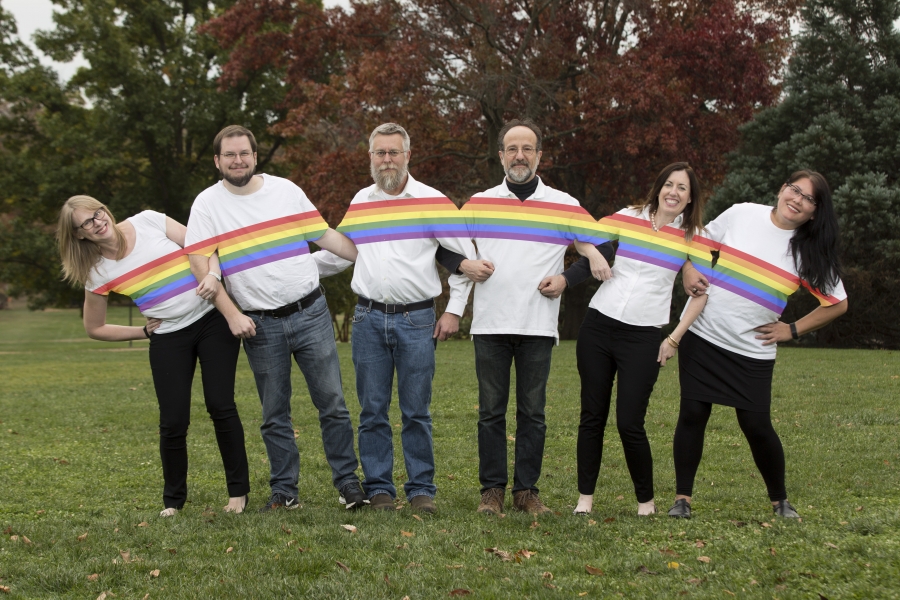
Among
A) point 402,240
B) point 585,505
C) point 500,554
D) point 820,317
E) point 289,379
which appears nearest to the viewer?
point 500,554

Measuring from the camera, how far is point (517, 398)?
5.45 metres

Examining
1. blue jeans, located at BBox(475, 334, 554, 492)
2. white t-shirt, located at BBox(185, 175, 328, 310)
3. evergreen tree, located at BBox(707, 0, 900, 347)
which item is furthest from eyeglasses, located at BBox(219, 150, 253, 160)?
evergreen tree, located at BBox(707, 0, 900, 347)

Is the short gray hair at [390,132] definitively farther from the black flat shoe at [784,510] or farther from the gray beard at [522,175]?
the black flat shoe at [784,510]

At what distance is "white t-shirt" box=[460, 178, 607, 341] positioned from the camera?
5285mm

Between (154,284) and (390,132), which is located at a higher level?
(390,132)

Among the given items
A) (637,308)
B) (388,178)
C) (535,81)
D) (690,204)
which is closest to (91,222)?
(388,178)

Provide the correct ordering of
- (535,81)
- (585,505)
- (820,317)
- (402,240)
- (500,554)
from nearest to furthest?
(500,554) → (820,317) → (402,240) → (585,505) → (535,81)

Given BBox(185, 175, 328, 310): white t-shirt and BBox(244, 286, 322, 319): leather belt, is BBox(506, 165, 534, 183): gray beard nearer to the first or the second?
BBox(185, 175, 328, 310): white t-shirt

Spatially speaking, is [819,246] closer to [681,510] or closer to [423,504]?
[681,510]

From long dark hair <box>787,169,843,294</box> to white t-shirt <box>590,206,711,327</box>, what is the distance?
1.76 feet

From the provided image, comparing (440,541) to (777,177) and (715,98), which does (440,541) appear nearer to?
(777,177)

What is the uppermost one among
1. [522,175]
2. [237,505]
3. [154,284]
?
[522,175]

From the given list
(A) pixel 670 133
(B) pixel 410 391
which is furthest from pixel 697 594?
(A) pixel 670 133

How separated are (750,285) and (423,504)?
7.79ft
